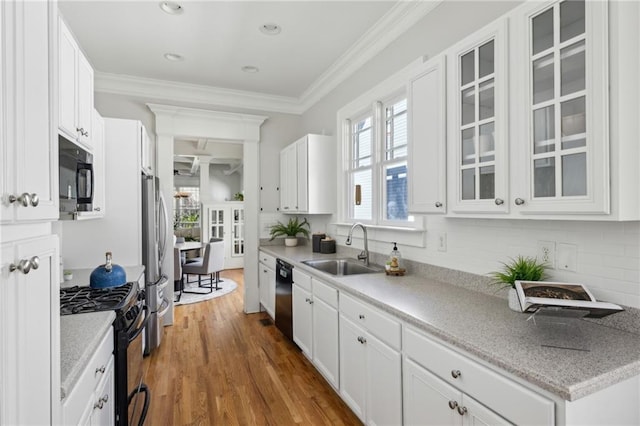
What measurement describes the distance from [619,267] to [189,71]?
3.89 metres

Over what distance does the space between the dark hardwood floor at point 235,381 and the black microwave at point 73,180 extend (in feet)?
4.77

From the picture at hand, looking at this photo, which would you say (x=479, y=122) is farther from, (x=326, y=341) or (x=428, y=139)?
(x=326, y=341)

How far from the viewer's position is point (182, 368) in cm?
289

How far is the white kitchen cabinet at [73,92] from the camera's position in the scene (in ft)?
5.48

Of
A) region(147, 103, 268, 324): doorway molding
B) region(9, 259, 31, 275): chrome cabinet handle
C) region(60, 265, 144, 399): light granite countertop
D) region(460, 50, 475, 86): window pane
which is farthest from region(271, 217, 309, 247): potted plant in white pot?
region(9, 259, 31, 275): chrome cabinet handle

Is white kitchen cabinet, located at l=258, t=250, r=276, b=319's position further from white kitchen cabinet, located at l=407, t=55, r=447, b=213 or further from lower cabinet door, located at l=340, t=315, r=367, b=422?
white kitchen cabinet, located at l=407, t=55, r=447, b=213

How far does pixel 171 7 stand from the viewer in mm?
2477

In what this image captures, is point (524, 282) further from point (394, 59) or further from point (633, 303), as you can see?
point (394, 59)

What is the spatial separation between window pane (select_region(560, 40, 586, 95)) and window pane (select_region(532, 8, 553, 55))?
3.6 inches

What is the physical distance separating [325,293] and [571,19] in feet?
6.63

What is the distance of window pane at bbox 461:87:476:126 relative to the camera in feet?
5.53

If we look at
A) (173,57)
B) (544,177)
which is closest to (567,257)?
(544,177)

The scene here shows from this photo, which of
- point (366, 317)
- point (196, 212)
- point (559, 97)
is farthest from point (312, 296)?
point (196, 212)

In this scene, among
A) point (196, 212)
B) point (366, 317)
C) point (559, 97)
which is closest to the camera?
point (559, 97)
